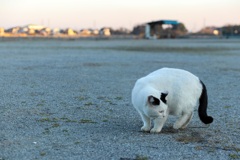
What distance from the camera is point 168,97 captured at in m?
6.59

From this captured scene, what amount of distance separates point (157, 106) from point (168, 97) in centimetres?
42

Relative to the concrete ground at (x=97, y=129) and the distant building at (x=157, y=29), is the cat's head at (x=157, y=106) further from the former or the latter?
the distant building at (x=157, y=29)

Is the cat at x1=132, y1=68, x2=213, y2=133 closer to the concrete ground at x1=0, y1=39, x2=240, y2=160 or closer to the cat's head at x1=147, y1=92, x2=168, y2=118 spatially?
the cat's head at x1=147, y1=92, x2=168, y2=118

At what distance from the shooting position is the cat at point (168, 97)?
250 inches

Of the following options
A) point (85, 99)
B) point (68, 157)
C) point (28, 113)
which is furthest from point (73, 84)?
point (68, 157)

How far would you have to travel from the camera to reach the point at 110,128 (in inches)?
281

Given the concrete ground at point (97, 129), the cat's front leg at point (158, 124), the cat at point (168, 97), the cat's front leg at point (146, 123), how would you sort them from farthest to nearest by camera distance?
1. the cat's front leg at point (146, 123)
2. the cat's front leg at point (158, 124)
3. the cat at point (168, 97)
4. the concrete ground at point (97, 129)

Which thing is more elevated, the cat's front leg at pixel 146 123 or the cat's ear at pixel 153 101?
the cat's ear at pixel 153 101

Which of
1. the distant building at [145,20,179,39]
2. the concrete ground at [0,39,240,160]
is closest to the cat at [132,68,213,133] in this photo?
the concrete ground at [0,39,240,160]

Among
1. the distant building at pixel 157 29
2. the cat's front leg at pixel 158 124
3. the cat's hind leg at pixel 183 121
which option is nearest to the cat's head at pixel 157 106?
the cat's front leg at pixel 158 124

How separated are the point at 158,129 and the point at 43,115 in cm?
269

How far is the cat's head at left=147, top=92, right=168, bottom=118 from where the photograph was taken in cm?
617

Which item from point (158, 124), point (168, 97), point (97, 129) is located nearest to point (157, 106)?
point (168, 97)

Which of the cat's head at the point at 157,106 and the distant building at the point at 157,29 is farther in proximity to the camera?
the distant building at the point at 157,29
